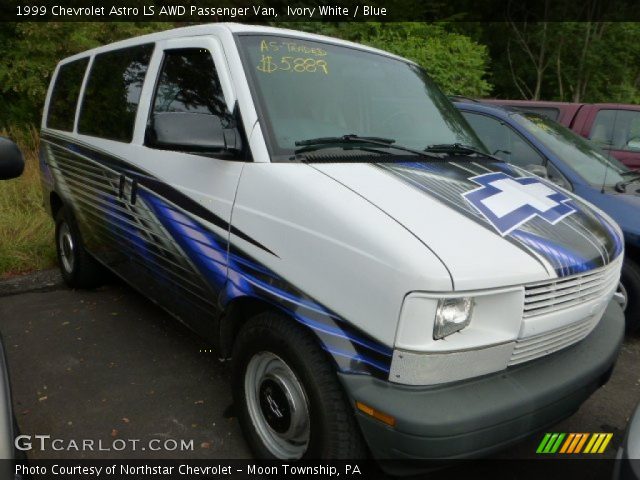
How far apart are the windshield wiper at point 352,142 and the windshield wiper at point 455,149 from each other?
0.13 m

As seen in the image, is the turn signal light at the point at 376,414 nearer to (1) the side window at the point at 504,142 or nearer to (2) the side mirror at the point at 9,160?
(2) the side mirror at the point at 9,160

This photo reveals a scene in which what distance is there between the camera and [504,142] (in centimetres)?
496

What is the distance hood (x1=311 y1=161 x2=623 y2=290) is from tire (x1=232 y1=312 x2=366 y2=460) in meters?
0.64

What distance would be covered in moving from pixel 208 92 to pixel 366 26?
950cm

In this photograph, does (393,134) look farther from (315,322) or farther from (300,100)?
(315,322)

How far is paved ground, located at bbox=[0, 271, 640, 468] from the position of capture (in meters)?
2.80

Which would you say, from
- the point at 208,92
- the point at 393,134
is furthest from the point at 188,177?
the point at 393,134

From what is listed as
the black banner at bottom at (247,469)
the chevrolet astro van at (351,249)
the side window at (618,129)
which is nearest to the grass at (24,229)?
the chevrolet astro van at (351,249)

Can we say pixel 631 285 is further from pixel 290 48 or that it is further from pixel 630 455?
pixel 290 48

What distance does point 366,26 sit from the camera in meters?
11.2

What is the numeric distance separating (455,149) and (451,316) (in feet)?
4.49

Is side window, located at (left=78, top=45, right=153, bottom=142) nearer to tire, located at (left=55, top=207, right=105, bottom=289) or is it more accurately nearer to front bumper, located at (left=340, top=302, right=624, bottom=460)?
tire, located at (left=55, top=207, right=105, bottom=289)

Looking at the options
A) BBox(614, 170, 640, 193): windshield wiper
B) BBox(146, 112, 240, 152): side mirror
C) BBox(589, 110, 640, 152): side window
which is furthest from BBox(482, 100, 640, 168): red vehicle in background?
BBox(146, 112, 240, 152): side mirror

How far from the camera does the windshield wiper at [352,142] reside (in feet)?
7.97
